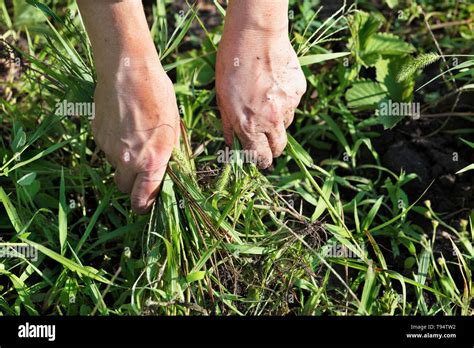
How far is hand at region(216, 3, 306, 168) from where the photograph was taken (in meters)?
1.64

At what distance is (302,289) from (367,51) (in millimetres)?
767

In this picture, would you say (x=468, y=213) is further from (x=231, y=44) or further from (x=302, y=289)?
(x=231, y=44)

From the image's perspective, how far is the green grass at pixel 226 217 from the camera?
5.41 feet

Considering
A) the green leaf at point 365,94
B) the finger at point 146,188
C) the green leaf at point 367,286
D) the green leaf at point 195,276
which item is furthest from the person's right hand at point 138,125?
the green leaf at point 365,94

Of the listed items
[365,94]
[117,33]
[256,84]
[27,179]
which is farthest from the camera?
[365,94]

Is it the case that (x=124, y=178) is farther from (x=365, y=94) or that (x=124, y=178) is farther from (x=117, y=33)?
(x=365, y=94)

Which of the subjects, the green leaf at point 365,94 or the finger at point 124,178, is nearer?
the finger at point 124,178

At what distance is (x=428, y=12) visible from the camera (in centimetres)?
242

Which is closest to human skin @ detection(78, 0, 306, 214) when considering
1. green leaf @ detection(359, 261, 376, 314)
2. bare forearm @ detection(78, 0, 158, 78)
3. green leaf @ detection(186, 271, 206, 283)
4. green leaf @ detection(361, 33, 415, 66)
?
bare forearm @ detection(78, 0, 158, 78)

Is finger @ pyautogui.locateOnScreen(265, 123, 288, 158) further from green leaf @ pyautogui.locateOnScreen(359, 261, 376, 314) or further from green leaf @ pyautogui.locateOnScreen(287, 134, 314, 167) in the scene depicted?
green leaf @ pyautogui.locateOnScreen(359, 261, 376, 314)

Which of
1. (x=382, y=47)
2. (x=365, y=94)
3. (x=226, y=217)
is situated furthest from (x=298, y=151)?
(x=382, y=47)

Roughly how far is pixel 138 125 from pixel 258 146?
0.94 feet

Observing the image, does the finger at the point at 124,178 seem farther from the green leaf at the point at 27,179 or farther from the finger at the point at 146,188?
the green leaf at the point at 27,179

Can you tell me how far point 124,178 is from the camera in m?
1.68
